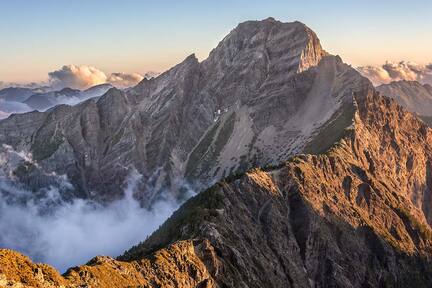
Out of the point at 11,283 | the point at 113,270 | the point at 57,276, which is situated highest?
the point at 11,283

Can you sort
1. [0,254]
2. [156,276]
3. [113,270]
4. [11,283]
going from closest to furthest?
[11,283], [0,254], [113,270], [156,276]

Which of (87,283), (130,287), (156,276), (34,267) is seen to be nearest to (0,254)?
(34,267)

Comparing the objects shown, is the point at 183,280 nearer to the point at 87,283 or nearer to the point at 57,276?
the point at 87,283

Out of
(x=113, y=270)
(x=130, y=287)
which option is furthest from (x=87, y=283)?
(x=113, y=270)

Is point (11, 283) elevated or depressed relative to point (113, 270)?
elevated

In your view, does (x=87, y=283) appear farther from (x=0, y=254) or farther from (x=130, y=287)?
(x=0, y=254)

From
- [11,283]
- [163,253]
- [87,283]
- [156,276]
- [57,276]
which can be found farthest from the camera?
[163,253]

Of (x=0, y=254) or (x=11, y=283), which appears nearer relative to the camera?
(x=11, y=283)

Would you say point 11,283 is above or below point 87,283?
above

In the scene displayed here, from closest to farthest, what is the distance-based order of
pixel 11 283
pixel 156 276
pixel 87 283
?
pixel 11 283
pixel 87 283
pixel 156 276
